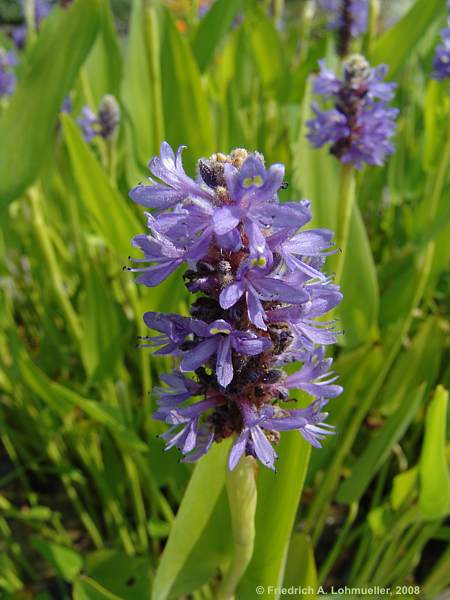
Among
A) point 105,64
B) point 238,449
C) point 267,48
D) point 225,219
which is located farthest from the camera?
point 267,48

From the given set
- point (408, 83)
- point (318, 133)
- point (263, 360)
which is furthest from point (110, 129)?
point (408, 83)

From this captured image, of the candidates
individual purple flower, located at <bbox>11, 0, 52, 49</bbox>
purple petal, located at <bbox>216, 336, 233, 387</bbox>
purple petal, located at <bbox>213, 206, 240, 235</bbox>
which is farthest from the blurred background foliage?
individual purple flower, located at <bbox>11, 0, 52, 49</bbox>

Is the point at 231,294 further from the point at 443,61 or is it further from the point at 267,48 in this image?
the point at 267,48

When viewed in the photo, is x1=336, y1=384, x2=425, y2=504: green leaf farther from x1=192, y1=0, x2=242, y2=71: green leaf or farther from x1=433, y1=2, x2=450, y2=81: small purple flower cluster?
x1=192, y1=0, x2=242, y2=71: green leaf

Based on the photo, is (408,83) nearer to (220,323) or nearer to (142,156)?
(142,156)

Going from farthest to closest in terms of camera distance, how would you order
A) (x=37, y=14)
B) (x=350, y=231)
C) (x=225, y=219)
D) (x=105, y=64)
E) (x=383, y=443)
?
(x=37, y=14), (x=105, y=64), (x=350, y=231), (x=383, y=443), (x=225, y=219)

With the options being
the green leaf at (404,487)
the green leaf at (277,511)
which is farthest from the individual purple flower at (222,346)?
the green leaf at (404,487)

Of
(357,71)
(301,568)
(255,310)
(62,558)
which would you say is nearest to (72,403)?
(62,558)

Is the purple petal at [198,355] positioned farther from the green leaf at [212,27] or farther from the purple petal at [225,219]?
the green leaf at [212,27]
